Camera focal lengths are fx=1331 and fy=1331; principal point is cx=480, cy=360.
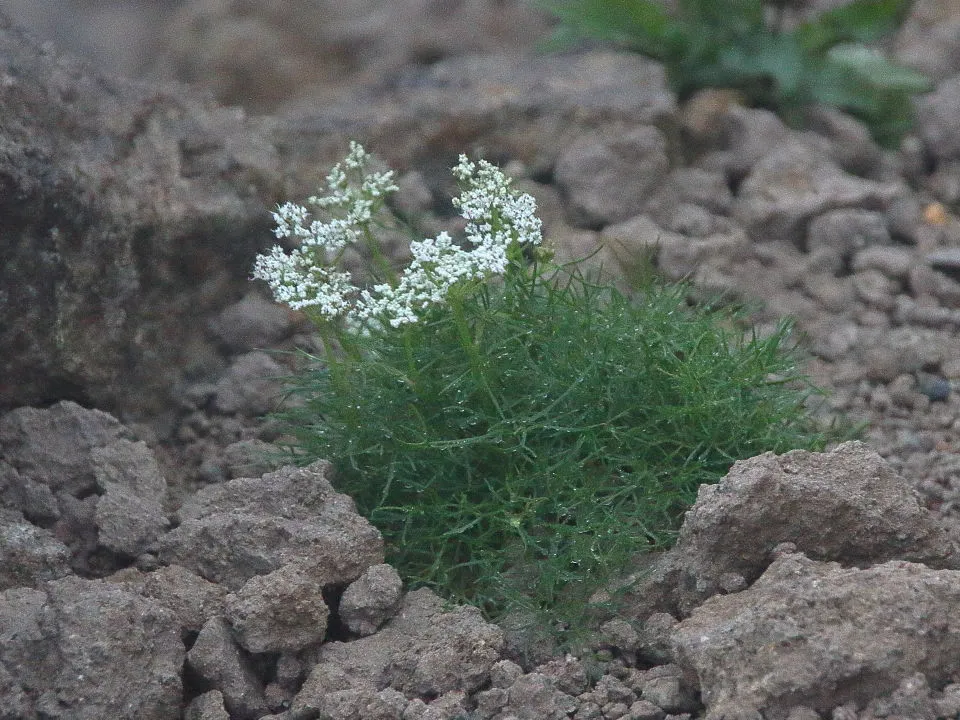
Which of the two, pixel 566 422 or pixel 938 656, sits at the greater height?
pixel 566 422

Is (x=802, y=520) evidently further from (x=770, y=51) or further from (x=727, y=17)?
(x=727, y=17)

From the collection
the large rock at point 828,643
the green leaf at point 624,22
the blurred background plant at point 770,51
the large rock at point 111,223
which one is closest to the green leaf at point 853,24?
the blurred background plant at point 770,51

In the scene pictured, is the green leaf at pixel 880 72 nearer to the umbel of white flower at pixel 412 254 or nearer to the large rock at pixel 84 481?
the umbel of white flower at pixel 412 254

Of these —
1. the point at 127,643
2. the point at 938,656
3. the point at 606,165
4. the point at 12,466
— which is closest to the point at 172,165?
the point at 12,466

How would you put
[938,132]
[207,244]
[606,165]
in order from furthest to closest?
[938,132]
[606,165]
[207,244]

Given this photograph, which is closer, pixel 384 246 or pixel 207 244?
pixel 207 244

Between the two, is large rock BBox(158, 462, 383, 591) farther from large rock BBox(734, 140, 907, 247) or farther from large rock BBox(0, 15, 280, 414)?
large rock BBox(734, 140, 907, 247)

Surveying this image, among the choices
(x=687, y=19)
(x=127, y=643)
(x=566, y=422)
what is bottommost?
(x=127, y=643)

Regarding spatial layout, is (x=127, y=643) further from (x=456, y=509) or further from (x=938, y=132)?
(x=938, y=132)

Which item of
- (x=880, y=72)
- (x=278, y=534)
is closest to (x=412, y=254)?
(x=278, y=534)

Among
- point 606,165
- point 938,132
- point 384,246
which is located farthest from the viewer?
point 938,132
